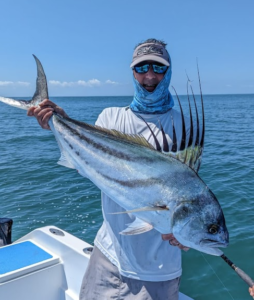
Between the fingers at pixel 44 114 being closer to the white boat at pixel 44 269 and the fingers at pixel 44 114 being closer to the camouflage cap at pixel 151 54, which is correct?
the camouflage cap at pixel 151 54

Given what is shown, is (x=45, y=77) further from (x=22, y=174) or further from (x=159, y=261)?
(x=22, y=174)

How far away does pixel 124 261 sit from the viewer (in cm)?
251

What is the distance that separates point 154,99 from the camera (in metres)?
2.61

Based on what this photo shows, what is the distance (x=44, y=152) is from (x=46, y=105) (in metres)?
13.7

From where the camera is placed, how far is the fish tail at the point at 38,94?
2564 mm

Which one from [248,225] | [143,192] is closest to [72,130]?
[143,192]

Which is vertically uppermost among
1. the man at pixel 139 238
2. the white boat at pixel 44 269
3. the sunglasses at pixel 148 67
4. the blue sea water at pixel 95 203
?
the sunglasses at pixel 148 67

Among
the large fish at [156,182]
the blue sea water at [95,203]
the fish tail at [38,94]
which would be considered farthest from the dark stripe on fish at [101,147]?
the blue sea water at [95,203]

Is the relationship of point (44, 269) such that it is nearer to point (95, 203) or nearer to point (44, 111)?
point (44, 111)

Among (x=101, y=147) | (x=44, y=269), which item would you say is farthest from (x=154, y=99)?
(x=44, y=269)

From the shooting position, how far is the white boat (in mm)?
3641

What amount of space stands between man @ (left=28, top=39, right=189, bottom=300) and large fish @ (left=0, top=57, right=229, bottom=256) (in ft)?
1.23

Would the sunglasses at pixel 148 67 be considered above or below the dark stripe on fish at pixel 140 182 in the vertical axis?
above

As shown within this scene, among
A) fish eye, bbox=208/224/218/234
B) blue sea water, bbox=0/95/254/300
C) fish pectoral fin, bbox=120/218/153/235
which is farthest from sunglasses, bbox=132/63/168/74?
blue sea water, bbox=0/95/254/300
